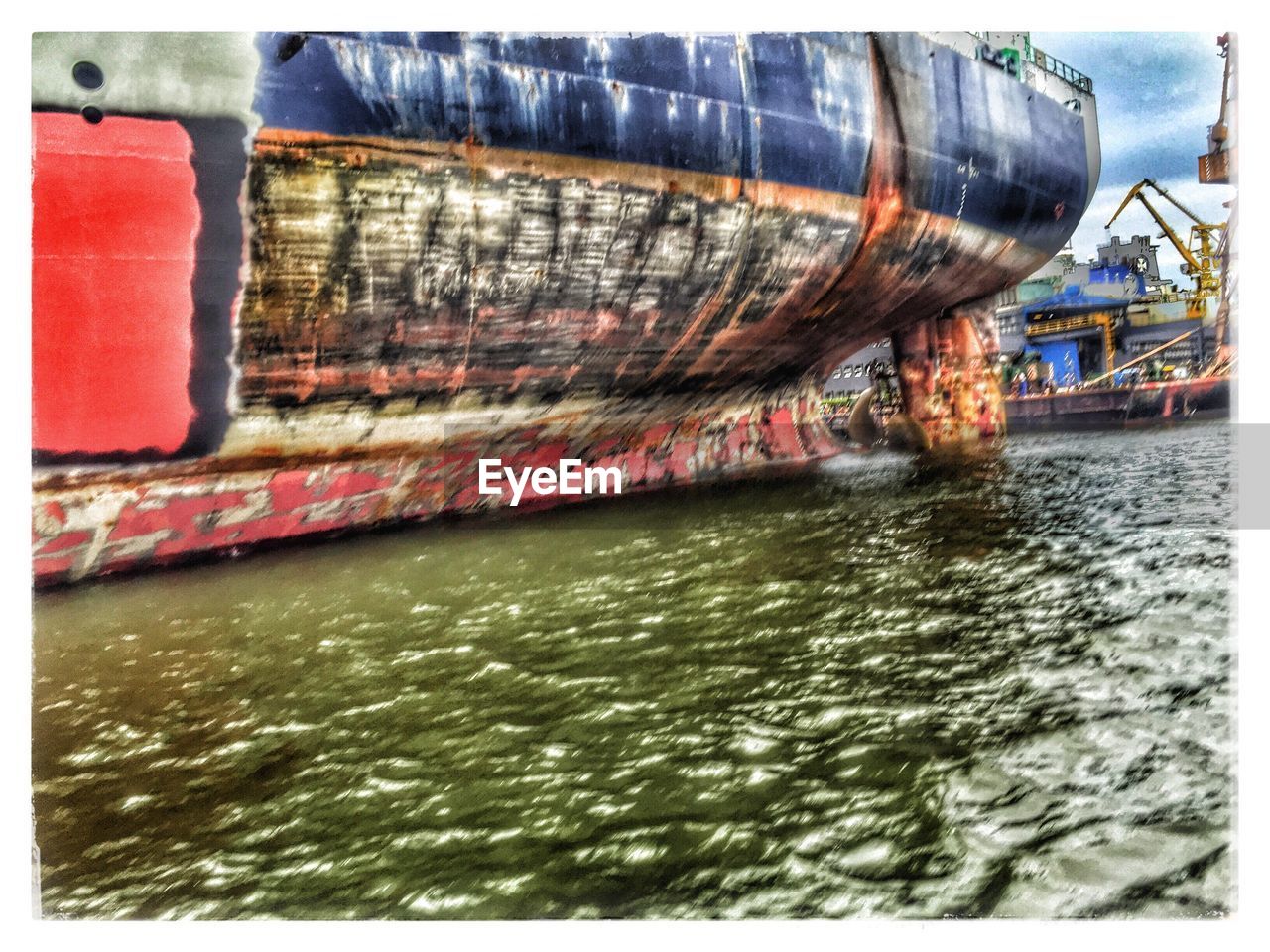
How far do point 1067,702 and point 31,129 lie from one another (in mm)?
4702

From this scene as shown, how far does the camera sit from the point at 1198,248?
2.99 metres

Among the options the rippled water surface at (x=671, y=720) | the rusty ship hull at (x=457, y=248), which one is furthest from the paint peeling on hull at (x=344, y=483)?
the rippled water surface at (x=671, y=720)

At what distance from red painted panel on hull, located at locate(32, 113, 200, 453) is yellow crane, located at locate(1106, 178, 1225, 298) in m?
4.18

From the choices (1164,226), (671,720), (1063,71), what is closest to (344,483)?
(671,720)

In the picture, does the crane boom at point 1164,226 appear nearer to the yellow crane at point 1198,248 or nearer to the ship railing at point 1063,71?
the yellow crane at point 1198,248

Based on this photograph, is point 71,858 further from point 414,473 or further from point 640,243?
point 640,243

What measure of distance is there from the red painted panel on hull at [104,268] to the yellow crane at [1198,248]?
418cm

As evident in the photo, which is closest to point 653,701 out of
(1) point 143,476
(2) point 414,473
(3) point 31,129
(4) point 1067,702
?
(4) point 1067,702

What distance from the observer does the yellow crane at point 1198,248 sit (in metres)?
2.94

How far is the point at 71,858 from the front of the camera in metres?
2.36

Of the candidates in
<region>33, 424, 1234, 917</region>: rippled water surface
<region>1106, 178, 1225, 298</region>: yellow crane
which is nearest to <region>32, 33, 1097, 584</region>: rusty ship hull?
<region>1106, 178, 1225, 298</region>: yellow crane

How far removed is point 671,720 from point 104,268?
120 inches

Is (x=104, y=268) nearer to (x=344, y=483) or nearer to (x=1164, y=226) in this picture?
(x=344, y=483)

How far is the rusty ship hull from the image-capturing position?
302 cm
